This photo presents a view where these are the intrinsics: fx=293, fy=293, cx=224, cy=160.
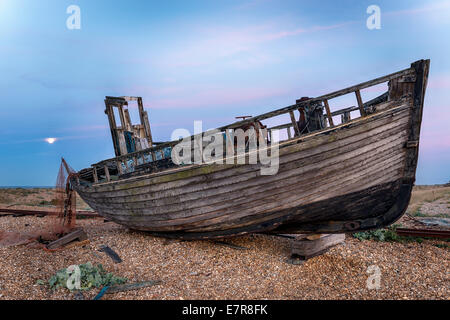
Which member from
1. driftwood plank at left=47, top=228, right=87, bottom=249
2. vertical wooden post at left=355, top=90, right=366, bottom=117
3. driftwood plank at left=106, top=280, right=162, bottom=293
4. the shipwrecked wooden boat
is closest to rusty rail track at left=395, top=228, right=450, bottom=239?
the shipwrecked wooden boat

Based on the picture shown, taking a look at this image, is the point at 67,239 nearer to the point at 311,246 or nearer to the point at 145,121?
the point at 145,121

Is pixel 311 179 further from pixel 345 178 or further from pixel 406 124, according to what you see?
pixel 406 124

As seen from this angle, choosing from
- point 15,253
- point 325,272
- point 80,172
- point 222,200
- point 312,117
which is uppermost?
point 312,117

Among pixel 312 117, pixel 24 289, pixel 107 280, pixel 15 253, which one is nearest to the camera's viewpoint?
pixel 24 289

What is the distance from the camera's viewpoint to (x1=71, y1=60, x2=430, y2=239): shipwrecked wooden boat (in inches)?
246

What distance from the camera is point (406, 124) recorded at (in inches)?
255

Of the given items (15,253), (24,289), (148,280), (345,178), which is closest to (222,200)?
(148,280)

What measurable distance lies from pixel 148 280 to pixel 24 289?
7.60 ft

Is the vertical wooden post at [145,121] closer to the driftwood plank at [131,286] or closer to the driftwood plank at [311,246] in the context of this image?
the driftwood plank at [131,286]

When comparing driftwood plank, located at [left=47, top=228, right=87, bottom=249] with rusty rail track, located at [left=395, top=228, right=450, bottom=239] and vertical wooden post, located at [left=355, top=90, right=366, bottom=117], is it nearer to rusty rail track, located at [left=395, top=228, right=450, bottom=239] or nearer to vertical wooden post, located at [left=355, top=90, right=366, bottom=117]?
vertical wooden post, located at [left=355, top=90, right=366, bottom=117]

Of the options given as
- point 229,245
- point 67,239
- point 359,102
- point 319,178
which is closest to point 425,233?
point 319,178

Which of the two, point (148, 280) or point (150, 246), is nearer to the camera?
point (148, 280)

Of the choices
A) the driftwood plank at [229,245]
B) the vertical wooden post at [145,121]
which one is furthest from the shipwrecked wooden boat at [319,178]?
the vertical wooden post at [145,121]

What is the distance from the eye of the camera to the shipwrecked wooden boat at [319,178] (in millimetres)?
6250
